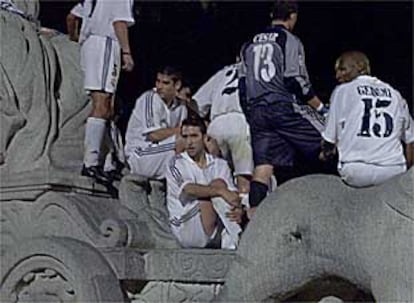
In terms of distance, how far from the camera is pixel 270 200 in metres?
9.09

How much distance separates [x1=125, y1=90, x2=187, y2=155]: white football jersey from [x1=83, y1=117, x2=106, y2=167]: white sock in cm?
61

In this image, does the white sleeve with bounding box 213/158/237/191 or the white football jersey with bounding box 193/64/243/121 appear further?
the white football jersey with bounding box 193/64/243/121

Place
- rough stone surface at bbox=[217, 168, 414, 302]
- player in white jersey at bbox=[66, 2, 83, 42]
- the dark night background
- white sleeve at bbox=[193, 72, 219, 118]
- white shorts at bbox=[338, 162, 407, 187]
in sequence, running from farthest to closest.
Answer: the dark night background
white sleeve at bbox=[193, 72, 219, 118]
player in white jersey at bbox=[66, 2, 83, 42]
white shorts at bbox=[338, 162, 407, 187]
rough stone surface at bbox=[217, 168, 414, 302]

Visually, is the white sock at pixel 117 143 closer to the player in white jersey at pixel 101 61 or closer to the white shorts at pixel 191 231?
the player in white jersey at pixel 101 61

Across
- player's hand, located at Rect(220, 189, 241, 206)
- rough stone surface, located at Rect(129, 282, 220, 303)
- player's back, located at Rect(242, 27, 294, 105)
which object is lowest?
rough stone surface, located at Rect(129, 282, 220, 303)

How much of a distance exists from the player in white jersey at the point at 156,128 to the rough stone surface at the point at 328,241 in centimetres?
173

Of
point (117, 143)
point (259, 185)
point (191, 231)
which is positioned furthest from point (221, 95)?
point (191, 231)

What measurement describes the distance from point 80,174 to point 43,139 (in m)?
0.33

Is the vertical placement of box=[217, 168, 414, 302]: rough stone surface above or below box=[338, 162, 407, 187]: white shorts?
below

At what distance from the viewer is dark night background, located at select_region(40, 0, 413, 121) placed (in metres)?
15.7

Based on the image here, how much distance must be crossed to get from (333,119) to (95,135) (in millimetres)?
1611

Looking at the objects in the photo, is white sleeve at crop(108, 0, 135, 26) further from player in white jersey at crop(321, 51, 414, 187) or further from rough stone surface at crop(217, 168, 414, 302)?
rough stone surface at crop(217, 168, 414, 302)

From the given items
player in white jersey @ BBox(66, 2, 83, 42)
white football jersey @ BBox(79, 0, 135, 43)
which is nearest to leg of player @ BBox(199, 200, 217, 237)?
white football jersey @ BBox(79, 0, 135, 43)

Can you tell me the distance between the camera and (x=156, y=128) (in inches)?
431
